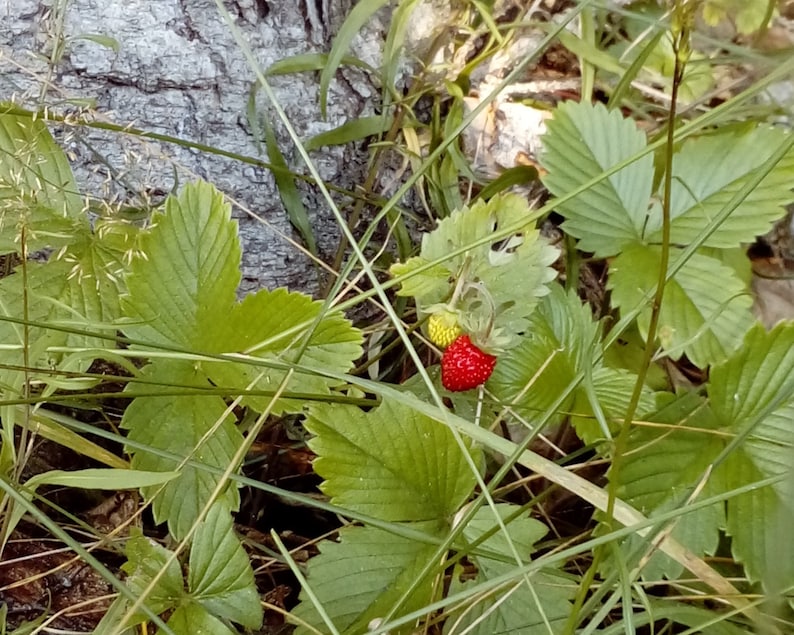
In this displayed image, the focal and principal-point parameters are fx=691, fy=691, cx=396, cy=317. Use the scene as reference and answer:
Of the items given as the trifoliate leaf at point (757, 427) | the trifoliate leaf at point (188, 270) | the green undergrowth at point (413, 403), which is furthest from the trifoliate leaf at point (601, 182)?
the trifoliate leaf at point (188, 270)

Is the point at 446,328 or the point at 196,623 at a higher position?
the point at 446,328

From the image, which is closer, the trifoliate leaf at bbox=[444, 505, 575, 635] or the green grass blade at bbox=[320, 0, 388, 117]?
the trifoliate leaf at bbox=[444, 505, 575, 635]

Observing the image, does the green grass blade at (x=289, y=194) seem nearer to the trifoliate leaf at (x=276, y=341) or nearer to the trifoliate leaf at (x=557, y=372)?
the trifoliate leaf at (x=276, y=341)

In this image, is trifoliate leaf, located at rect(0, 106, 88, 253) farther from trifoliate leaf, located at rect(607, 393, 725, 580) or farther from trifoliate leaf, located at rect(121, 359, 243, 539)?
trifoliate leaf, located at rect(607, 393, 725, 580)

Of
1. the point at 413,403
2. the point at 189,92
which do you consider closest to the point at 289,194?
the point at 189,92

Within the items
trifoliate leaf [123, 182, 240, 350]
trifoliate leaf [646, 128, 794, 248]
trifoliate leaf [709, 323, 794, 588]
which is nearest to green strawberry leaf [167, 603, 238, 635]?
trifoliate leaf [123, 182, 240, 350]

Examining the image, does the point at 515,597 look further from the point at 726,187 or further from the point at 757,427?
the point at 726,187
